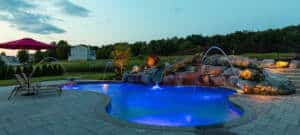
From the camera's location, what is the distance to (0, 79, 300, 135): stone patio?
145 inches

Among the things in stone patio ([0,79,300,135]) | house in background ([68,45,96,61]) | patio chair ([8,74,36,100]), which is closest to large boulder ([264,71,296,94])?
stone patio ([0,79,300,135])

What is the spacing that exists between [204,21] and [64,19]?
14557mm

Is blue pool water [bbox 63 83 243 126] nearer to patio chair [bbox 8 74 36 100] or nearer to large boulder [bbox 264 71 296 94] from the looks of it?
large boulder [bbox 264 71 296 94]

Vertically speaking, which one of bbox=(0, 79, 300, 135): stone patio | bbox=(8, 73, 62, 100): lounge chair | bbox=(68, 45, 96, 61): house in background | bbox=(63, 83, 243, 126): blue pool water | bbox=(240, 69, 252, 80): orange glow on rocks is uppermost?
bbox=(68, 45, 96, 61): house in background

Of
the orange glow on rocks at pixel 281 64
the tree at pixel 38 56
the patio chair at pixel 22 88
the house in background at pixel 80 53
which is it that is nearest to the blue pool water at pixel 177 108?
the patio chair at pixel 22 88

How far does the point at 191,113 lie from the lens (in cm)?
588

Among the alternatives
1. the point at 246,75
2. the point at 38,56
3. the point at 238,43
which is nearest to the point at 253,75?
the point at 246,75

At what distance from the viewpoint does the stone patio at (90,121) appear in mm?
3688

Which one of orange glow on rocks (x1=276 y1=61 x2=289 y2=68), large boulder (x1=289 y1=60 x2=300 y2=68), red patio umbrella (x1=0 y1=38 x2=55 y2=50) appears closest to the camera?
red patio umbrella (x1=0 y1=38 x2=55 y2=50)

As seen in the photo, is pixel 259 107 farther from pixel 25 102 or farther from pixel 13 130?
pixel 25 102

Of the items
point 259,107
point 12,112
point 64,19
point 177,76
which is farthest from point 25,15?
point 259,107

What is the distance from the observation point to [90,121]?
429cm

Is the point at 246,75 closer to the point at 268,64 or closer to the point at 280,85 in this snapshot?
the point at 280,85

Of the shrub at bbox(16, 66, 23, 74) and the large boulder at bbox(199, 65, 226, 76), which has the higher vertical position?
A: the large boulder at bbox(199, 65, 226, 76)
